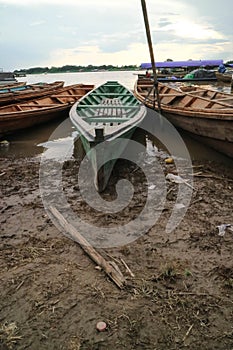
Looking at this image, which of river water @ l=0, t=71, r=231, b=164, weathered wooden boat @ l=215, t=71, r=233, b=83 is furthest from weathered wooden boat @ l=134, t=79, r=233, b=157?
weathered wooden boat @ l=215, t=71, r=233, b=83

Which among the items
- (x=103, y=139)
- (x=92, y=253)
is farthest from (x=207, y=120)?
(x=92, y=253)

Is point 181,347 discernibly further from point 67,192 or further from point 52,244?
point 67,192

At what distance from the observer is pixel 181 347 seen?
2.22m

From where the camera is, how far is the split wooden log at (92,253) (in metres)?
2.90

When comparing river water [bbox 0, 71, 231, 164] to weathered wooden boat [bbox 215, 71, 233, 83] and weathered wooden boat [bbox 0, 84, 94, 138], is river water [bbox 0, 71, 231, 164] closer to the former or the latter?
weathered wooden boat [bbox 0, 84, 94, 138]

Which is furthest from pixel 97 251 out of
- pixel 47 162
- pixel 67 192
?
pixel 47 162

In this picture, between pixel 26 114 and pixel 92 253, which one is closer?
pixel 92 253

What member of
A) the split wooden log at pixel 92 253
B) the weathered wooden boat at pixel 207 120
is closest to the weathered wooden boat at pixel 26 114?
the weathered wooden boat at pixel 207 120

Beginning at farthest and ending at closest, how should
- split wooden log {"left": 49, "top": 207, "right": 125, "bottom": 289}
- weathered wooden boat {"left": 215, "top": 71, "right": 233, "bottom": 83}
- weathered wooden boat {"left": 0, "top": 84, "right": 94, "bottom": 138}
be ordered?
1. weathered wooden boat {"left": 215, "top": 71, "right": 233, "bottom": 83}
2. weathered wooden boat {"left": 0, "top": 84, "right": 94, "bottom": 138}
3. split wooden log {"left": 49, "top": 207, "right": 125, "bottom": 289}

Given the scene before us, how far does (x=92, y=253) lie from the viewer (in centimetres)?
329

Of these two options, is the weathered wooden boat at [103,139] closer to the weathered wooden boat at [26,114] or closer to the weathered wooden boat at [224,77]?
the weathered wooden boat at [26,114]

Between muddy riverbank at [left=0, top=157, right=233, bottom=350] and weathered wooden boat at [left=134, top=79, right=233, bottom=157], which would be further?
weathered wooden boat at [left=134, top=79, right=233, bottom=157]

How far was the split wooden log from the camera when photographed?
2.90m

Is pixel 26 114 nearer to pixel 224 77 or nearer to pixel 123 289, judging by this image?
pixel 123 289
